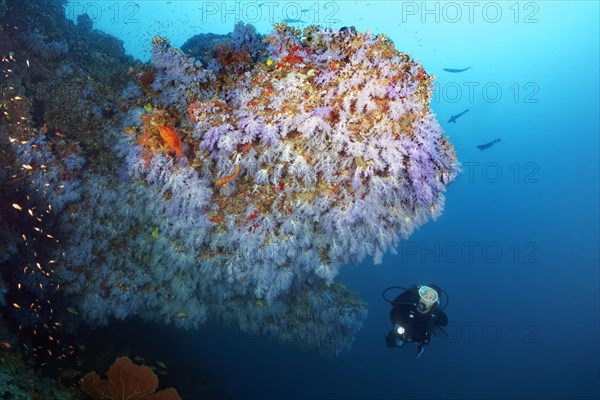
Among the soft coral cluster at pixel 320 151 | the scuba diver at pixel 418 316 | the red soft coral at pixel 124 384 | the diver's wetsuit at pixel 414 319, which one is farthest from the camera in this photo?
the diver's wetsuit at pixel 414 319

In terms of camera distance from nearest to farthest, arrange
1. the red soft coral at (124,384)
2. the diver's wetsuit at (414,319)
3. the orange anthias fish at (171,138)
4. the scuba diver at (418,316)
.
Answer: the red soft coral at (124,384)
the orange anthias fish at (171,138)
the scuba diver at (418,316)
the diver's wetsuit at (414,319)

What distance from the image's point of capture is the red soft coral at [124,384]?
4273 millimetres

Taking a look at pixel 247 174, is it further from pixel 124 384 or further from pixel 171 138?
pixel 124 384

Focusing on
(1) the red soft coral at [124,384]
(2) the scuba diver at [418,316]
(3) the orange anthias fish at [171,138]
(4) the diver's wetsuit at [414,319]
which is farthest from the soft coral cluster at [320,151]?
(4) the diver's wetsuit at [414,319]

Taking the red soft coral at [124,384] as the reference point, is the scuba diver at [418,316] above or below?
above

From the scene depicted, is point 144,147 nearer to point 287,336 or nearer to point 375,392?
point 287,336

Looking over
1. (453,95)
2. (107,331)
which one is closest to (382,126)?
(107,331)

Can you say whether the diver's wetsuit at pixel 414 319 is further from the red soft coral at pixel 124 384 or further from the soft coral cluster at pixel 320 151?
the red soft coral at pixel 124 384

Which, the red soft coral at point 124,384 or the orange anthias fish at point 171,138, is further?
the orange anthias fish at point 171,138

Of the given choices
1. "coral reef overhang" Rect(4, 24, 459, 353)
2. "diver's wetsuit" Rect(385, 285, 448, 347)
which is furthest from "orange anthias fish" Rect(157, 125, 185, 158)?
"diver's wetsuit" Rect(385, 285, 448, 347)

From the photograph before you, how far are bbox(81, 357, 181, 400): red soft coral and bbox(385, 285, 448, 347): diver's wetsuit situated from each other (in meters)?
6.16

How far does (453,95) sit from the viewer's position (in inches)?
2879

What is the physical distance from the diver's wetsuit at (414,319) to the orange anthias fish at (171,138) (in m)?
6.65

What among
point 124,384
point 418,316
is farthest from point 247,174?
point 418,316
